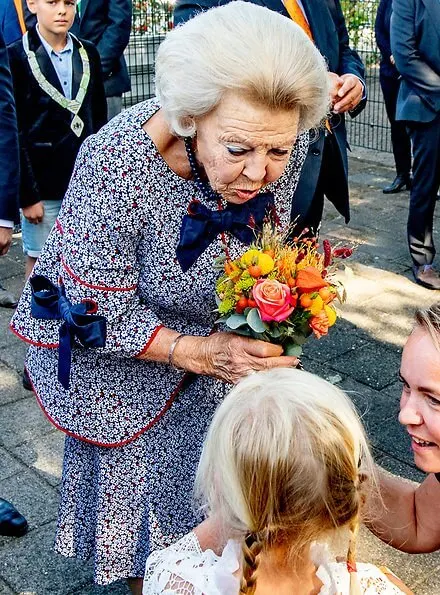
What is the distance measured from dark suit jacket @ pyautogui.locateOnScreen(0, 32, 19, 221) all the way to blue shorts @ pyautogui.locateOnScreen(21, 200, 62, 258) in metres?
0.99

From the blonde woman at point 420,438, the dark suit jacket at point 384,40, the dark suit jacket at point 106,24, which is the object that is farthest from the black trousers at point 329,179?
the dark suit jacket at point 384,40

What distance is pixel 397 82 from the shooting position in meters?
8.44

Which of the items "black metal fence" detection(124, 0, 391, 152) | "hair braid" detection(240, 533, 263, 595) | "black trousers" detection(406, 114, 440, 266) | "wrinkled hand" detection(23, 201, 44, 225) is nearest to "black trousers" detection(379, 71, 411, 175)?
"black metal fence" detection(124, 0, 391, 152)

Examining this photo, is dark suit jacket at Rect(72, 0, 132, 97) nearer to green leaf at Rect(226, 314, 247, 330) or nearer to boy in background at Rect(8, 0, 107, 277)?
boy in background at Rect(8, 0, 107, 277)

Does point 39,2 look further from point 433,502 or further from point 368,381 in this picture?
point 433,502

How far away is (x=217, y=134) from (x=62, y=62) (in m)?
2.88

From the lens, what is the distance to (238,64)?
2.23 metres

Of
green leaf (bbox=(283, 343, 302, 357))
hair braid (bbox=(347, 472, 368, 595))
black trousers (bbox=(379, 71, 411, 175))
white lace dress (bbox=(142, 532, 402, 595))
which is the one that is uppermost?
green leaf (bbox=(283, 343, 302, 357))

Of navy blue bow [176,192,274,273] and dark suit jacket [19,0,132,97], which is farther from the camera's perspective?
dark suit jacket [19,0,132,97]

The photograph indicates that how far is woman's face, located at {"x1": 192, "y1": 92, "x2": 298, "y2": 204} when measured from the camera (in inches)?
90.7

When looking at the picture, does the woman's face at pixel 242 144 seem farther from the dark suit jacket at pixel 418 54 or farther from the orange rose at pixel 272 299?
the dark suit jacket at pixel 418 54

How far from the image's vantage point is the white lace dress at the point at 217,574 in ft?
6.58

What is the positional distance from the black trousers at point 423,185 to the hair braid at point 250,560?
16.1ft

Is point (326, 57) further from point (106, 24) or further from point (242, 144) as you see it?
point (106, 24)
